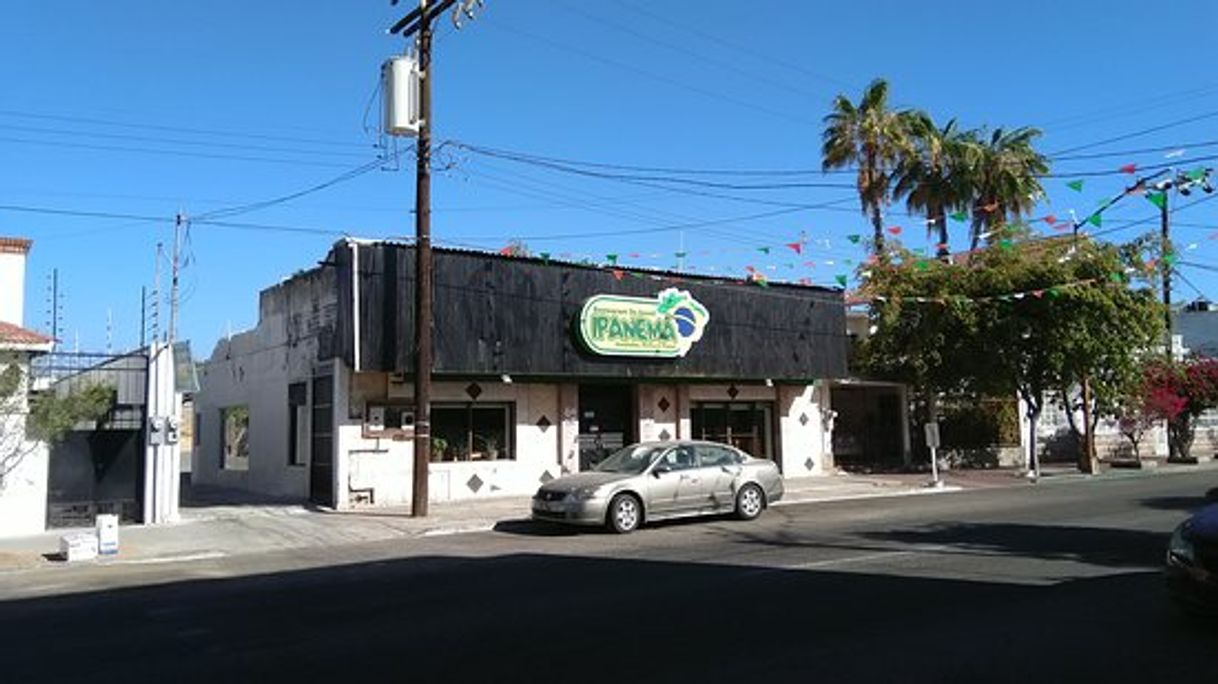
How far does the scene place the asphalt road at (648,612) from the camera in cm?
717

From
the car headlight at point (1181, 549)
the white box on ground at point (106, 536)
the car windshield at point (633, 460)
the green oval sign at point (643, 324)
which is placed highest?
the green oval sign at point (643, 324)

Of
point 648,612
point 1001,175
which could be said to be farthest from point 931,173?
point 648,612

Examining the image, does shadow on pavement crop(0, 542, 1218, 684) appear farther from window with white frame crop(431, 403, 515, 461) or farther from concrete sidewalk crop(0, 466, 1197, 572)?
window with white frame crop(431, 403, 515, 461)

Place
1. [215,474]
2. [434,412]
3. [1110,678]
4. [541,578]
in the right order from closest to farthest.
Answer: [1110,678]
[541,578]
[434,412]
[215,474]

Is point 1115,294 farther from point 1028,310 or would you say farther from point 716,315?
point 716,315

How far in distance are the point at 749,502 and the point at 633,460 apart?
2.23 m

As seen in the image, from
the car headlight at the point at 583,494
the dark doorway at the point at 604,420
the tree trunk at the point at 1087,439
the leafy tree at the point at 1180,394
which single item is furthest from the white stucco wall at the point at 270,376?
the leafy tree at the point at 1180,394

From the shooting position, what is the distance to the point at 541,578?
457 inches

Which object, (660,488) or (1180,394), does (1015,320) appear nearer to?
(1180,394)

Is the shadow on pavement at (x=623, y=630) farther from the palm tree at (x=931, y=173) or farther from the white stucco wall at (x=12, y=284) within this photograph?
the palm tree at (x=931, y=173)

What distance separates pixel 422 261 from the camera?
63.5ft

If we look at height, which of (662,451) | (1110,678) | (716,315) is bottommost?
(1110,678)

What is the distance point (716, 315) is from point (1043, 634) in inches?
719

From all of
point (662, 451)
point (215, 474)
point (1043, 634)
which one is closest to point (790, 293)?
point (662, 451)
